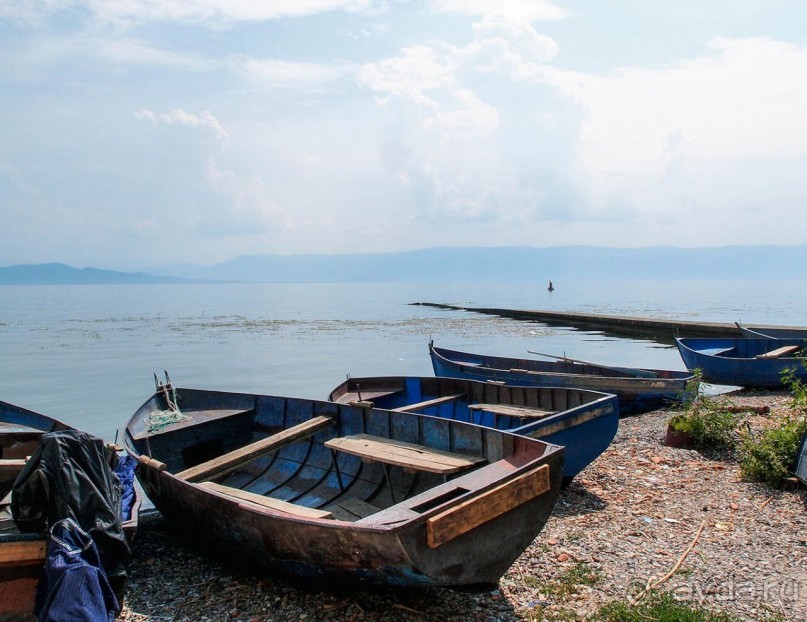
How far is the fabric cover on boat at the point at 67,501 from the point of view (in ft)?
21.4

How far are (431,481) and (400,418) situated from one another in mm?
1315

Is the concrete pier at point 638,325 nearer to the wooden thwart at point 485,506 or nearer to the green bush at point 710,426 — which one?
the green bush at point 710,426

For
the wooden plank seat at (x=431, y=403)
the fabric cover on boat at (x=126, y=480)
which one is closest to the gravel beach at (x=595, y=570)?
the fabric cover on boat at (x=126, y=480)

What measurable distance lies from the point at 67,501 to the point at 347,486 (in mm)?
3408

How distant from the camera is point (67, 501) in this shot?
257 inches

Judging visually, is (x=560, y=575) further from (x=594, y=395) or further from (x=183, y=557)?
(x=183, y=557)

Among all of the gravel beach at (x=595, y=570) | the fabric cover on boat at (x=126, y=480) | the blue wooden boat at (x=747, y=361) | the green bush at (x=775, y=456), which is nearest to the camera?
the gravel beach at (x=595, y=570)

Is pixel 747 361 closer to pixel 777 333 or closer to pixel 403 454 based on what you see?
pixel 777 333

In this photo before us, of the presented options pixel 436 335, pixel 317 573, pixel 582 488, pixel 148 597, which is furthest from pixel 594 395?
pixel 436 335

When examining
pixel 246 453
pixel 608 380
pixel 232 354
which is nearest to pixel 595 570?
pixel 246 453

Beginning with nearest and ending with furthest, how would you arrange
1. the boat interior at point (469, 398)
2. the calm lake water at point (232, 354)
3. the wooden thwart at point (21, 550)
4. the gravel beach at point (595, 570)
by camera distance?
the wooden thwart at point (21, 550), the gravel beach at point (595, 570), the boat interior at point (469, 398), the calm lake water at point (232, 354)

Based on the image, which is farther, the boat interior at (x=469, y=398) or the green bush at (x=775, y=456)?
the boat interior at (x=469, y=398)

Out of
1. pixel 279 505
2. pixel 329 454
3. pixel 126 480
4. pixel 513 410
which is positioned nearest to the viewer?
pixel 279 505

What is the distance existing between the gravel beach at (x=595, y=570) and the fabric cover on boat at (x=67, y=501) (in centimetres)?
82
